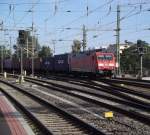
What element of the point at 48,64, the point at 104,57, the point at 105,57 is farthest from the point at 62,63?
the point at 104,57

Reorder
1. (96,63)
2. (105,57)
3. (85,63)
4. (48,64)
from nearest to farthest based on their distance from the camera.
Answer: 1. (96,63)
2. (105,57)
3. (85,63)
4. (48,64)

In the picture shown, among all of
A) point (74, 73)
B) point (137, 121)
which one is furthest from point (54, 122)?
point (74, 73)

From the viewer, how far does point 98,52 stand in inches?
1982

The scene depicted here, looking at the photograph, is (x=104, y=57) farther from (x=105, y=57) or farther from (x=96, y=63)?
(x=96, y=63)

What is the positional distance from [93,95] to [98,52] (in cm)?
2380

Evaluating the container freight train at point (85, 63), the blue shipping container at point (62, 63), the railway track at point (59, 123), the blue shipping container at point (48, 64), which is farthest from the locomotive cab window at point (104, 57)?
the railway track at point (59, 123)

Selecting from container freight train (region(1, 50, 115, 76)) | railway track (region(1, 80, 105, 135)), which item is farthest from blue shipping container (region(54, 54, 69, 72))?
railway track (region(1, 80, 105, 135))

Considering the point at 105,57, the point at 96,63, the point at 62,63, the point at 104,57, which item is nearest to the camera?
the point at 96,63

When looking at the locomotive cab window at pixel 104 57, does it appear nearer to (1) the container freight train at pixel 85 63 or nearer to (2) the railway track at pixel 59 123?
(1) the container freight train at pixel 85 63

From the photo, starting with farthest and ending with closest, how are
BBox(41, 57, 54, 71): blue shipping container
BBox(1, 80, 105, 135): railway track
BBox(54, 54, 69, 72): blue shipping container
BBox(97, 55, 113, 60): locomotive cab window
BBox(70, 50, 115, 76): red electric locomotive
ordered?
1. BBox(41, 57, 54, 71): blue shipping container
2. BBox(54, 54, 69, 72): blue shipping container
3. BBox(97, 55, 113, 60): locomotive cab window
4. BBox(70, 50, 115, 76): red electric locomotive
5. BBox(1, 80, 105, 135): railway track

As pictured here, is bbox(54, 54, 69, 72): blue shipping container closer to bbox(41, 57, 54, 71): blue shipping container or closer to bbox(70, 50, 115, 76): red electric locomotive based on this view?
bbox(41, 57, 54, 71): blue shipping container

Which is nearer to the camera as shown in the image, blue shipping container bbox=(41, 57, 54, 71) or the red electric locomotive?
the red electric locomotive

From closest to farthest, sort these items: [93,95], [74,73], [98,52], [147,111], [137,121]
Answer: [137,121]
[147,111]
[93,95]
[98,52]
[74,73]

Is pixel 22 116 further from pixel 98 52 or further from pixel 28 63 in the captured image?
pixel 28 63
